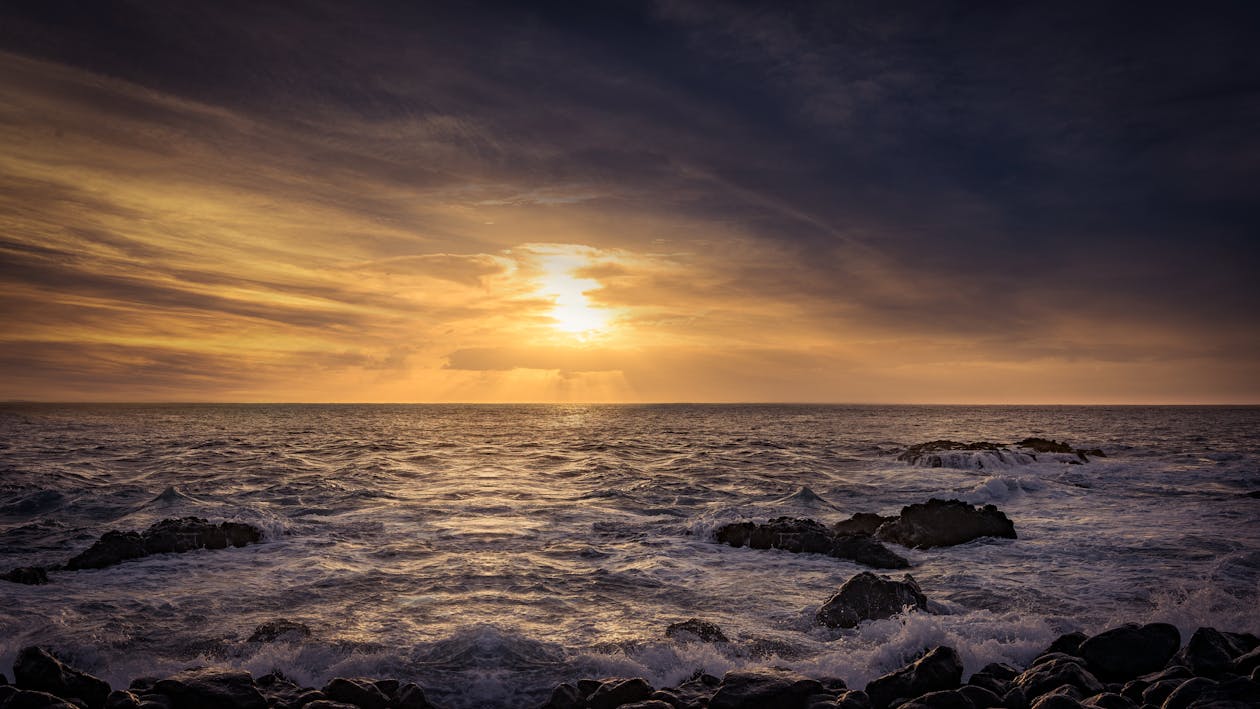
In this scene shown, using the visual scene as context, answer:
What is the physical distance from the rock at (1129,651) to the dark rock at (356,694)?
9.19 meters

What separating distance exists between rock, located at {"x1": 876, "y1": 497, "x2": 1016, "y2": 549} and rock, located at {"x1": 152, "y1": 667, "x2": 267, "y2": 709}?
15425 millimetres

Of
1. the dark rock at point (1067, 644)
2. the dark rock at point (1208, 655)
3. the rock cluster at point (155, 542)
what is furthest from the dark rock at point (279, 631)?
the dark rock at point (1208, 655)

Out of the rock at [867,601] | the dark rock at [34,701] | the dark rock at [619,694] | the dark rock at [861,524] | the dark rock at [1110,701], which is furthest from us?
the dark rock at [861,524]

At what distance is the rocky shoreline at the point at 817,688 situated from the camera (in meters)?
7.16

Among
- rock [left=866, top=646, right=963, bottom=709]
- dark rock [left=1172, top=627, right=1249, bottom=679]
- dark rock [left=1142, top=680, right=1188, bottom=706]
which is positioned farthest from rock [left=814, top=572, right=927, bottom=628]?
dark rock [left=1142, top=680, right=1188, bottom=706]

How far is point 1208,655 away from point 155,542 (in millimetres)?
20867

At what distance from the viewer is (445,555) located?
15.9 metres

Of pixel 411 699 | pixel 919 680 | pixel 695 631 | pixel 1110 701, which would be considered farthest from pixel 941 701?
pixel 411 699

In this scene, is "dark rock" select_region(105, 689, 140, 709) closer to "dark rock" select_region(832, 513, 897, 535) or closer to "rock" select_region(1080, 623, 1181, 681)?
"rock" select_region(1080, 623, 1181, 681)

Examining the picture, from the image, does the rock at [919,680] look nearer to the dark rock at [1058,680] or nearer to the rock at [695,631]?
the dark rock at [1058,680]

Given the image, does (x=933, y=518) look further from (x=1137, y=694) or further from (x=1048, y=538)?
(x=1137, y=694)

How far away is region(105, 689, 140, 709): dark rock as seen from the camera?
716 centimetres

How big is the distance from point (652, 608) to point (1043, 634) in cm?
632

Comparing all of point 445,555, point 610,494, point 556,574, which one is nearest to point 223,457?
point 610,494
